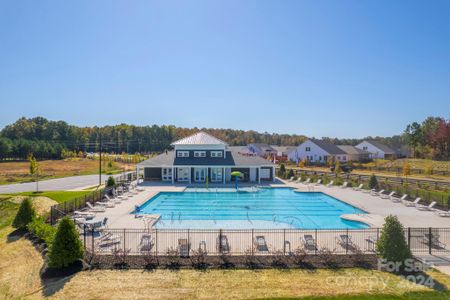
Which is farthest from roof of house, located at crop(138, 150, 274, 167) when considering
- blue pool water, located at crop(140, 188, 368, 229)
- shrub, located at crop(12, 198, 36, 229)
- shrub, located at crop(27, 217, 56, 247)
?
shrub, located at crop(27, 217, 56, 247)

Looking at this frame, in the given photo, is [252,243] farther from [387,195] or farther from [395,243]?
[387,195]

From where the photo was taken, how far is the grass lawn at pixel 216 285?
10.1m

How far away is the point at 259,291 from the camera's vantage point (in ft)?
33.9

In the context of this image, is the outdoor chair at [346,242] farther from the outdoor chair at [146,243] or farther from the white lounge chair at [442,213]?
the white lounge chair at [442,213]

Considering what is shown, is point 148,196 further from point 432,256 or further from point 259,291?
point 432,256

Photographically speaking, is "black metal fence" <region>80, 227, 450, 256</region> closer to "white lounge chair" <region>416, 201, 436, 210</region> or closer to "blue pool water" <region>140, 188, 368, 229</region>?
"blue pool water" <region>140, 188, 368, 229</region>

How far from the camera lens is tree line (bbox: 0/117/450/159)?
265 ft

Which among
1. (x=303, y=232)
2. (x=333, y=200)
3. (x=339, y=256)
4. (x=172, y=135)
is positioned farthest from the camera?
(x=172, y=135)

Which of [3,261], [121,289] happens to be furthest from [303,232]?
[3,261]

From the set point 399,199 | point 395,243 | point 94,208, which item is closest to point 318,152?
point 399,199

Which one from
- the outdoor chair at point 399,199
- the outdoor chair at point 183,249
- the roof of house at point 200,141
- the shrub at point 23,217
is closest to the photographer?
the outdoor chair at point 183,249

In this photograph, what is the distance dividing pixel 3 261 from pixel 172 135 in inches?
4251

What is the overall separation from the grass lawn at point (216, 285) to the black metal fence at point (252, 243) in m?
1.64

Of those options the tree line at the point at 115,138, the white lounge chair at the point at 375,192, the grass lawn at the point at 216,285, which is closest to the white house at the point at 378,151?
the tree line at the point at 115,138
